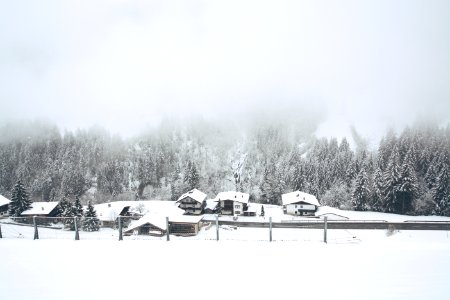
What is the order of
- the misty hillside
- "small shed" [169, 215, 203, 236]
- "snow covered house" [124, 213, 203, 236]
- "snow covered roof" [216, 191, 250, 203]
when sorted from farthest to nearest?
1. the misty hillside
2. "snow covered roof" [216, 191, 250, 203]
3. "small shed" [169, 215, 203, 236]
4. "snow covered house" [124, 213, 203, 236]

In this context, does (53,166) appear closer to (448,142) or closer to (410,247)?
(410,247)

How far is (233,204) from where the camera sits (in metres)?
54.2

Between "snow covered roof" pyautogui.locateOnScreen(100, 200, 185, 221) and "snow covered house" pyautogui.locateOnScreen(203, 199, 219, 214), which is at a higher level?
"snow covered roof" pyautogui.locateOnScreen(100, 200, 185, 221)

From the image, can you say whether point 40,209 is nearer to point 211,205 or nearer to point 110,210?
point 110,210

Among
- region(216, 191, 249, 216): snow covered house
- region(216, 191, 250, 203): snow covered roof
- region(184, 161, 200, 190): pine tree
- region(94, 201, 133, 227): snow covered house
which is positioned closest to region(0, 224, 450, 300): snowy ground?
region(94, 201, 133, 227): snow covered house

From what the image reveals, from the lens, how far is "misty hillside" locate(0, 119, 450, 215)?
55.2 metres

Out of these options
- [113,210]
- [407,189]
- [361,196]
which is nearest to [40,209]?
[113,210]

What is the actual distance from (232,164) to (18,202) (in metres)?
99.0

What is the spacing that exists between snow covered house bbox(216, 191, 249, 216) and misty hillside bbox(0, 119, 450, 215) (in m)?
17.5

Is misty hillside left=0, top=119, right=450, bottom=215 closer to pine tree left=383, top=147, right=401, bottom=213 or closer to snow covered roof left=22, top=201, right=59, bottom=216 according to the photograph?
pine tree left=383, top=147, right=401, bottom=213

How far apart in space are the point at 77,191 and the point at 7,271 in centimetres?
10293

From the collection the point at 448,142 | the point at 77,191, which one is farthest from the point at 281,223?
the point at 77,191

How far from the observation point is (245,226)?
1737 inches

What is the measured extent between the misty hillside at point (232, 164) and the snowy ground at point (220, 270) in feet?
179
